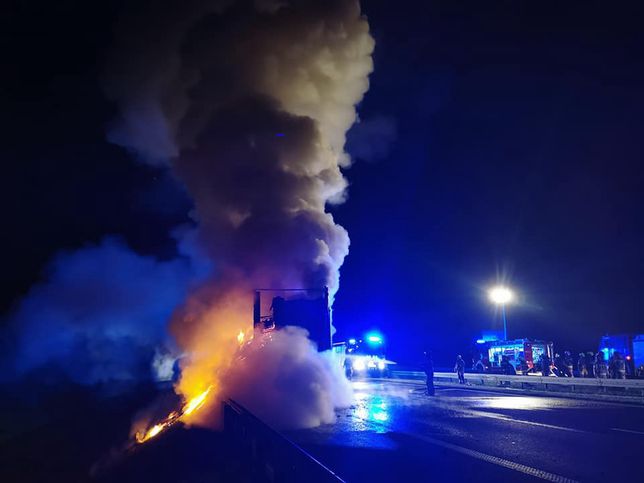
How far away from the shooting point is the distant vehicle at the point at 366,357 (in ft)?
98.3

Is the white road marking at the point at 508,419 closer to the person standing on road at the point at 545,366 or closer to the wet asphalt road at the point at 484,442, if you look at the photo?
the wet asphalt road at the point at 484,442

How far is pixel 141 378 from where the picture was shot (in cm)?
5522

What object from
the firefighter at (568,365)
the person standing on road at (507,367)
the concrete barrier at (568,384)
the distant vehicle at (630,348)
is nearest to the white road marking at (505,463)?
the concrete barrier at (568,384)

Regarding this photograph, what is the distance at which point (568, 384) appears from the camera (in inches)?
734

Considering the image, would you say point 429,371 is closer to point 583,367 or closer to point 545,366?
point 545,366

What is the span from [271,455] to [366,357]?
25.4 metres

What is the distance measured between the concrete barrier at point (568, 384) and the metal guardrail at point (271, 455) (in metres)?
14.4

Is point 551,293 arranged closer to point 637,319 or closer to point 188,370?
point 637,319

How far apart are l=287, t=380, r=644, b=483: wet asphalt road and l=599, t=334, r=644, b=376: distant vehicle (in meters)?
9.12

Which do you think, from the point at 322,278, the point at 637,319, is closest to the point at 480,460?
the point at 322,278

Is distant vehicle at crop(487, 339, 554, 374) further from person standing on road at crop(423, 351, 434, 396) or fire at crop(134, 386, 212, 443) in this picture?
fire at crop(134, 386, 212, 443)

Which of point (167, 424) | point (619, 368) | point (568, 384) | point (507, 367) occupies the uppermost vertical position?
point (619, 368)

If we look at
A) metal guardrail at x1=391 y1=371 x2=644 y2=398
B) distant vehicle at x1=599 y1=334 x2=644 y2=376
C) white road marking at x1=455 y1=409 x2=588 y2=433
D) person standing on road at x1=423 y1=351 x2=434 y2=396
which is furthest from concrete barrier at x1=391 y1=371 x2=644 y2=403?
white road marking at x1=455 y1=409 x2=588 y2=433

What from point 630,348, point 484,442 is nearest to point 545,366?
point 630,348
